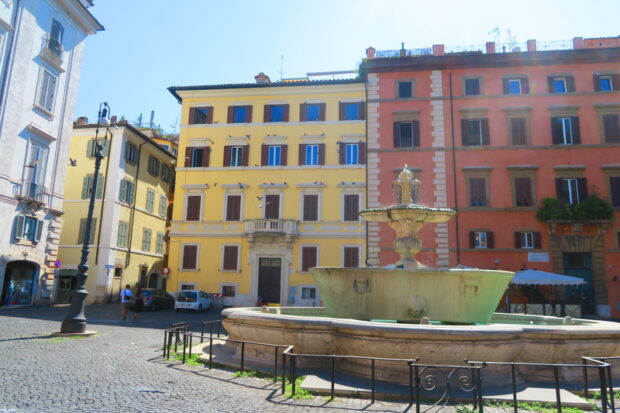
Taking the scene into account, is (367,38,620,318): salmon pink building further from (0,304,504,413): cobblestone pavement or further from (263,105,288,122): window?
(0,304,504,413): cobblestone pavement

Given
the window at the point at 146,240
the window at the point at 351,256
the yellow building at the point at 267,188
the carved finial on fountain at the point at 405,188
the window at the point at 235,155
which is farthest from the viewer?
the window at the point at 146,240

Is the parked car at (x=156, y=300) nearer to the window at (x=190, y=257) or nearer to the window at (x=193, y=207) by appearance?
the window at (x=190, y=257)

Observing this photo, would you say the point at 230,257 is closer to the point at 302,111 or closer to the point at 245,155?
the point at 245,155

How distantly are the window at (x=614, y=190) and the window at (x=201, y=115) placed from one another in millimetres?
24693

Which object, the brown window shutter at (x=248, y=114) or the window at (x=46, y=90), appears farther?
the brown window shutter at (x=248, y=114)

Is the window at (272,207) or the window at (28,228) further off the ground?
the window at (272,207)

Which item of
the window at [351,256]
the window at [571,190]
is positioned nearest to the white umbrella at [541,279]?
the window at [571,190]

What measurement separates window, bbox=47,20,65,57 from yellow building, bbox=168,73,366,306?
862cm

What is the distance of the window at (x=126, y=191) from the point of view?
95.8ft

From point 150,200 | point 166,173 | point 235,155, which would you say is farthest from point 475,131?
point 166,173

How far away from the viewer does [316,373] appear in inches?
276

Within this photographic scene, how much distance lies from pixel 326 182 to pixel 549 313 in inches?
557

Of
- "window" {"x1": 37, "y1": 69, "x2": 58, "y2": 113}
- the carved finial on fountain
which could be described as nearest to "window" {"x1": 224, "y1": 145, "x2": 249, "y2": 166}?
"window" {"x1": 37, "y1": 69, "x2": 58, "y2": 113}

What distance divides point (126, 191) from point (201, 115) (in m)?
7.18
